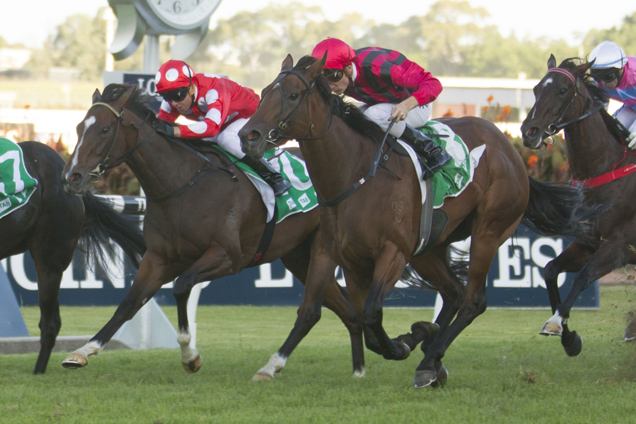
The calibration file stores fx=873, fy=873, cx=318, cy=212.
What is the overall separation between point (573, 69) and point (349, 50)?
193cm

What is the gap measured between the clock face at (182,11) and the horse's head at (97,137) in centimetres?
205

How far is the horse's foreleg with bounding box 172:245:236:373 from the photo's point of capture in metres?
5.00

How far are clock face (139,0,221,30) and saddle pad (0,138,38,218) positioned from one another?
78.8 inches

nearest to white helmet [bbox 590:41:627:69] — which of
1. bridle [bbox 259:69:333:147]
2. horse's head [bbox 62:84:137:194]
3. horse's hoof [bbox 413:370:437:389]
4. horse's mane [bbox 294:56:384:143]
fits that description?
horse's mane [bbox 294:56:384:143]

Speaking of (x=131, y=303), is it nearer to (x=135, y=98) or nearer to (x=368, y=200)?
(x=135, y=98)

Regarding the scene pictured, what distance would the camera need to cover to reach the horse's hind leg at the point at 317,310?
17.6 ft

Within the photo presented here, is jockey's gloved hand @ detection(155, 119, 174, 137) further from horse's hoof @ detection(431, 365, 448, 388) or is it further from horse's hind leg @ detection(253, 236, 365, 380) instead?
horse's hoof @ detection(431, 365, 448, 388)

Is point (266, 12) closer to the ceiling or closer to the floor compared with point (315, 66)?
closer to the ceiling

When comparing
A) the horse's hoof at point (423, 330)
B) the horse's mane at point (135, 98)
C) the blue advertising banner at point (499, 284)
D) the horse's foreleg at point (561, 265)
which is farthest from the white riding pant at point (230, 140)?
the blue advertising banner at point (499, 284)

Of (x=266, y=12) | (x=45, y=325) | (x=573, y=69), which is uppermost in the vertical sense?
(x=266, y=12)

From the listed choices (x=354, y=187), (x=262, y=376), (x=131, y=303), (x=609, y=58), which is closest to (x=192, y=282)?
(x=131, y=303)

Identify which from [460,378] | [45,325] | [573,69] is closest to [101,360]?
[45,325]

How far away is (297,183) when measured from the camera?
5867mm

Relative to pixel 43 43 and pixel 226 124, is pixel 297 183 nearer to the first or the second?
pixel 226 124
